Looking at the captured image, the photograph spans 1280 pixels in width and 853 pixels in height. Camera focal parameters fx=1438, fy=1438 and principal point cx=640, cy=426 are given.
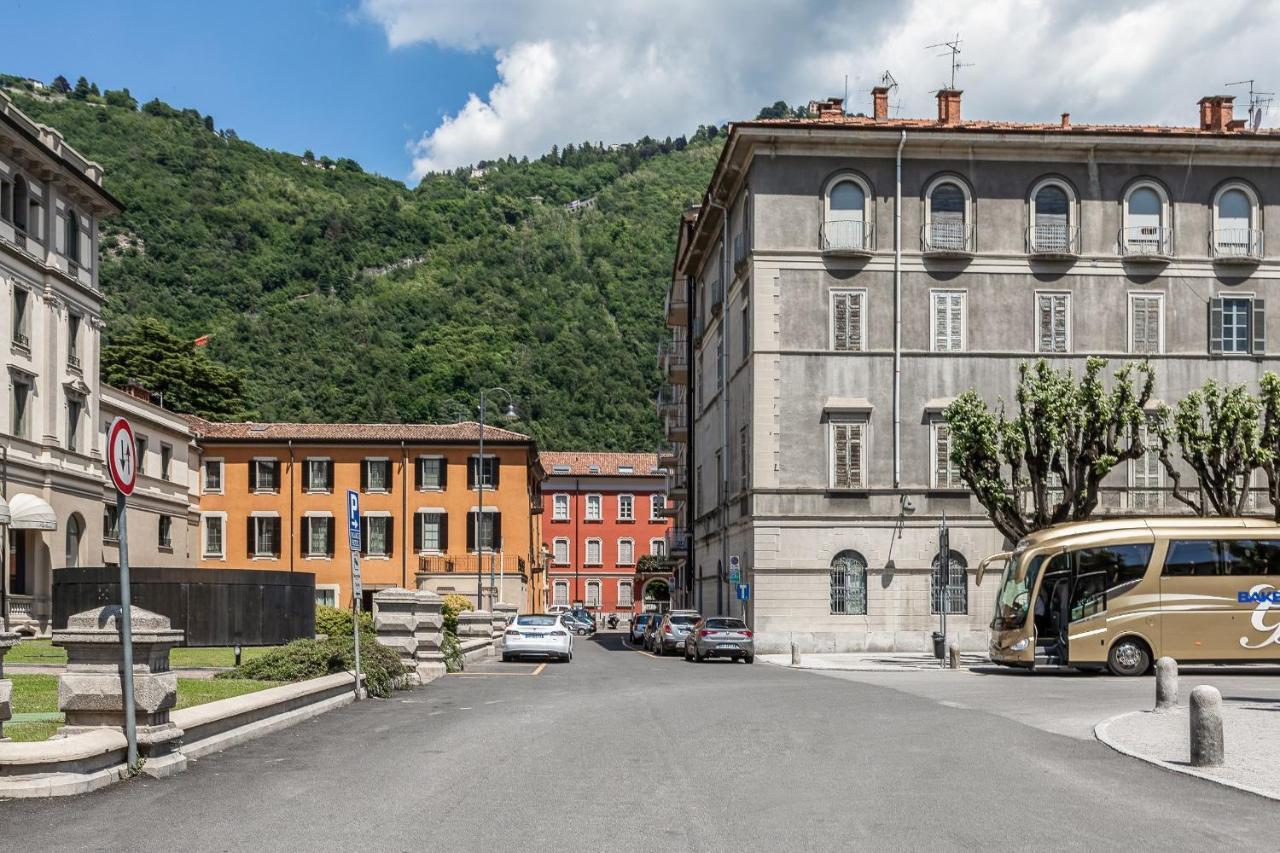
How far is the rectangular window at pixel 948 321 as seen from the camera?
44.9 meters

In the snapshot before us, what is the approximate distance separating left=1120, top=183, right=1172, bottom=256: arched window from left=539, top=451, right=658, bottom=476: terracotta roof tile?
70883 millimetres

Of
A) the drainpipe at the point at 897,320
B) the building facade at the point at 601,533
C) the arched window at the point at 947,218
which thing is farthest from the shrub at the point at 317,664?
the building facade at the point at 601,533

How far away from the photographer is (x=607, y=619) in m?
109

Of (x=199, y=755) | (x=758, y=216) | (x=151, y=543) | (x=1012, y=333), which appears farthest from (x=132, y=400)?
(x=199, y=755)

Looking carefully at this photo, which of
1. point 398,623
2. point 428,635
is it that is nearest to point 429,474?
point 428,635

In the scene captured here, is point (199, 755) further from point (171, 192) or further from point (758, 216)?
point (171, 192)

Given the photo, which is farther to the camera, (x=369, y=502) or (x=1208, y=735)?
(x=369, y=502)

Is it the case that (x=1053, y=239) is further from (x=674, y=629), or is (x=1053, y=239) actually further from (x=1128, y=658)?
(x=1128, y=658)

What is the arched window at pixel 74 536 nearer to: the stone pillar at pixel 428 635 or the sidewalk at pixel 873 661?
the sidewalk at pixel 873 661

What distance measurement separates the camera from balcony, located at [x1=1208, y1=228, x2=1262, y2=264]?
4531 cm

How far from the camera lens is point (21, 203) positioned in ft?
154

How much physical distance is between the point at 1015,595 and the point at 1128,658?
2807mm

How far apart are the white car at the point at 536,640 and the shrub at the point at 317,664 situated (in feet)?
50.9

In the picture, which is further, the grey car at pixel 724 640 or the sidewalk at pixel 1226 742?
the grey car at pixel 724 640
